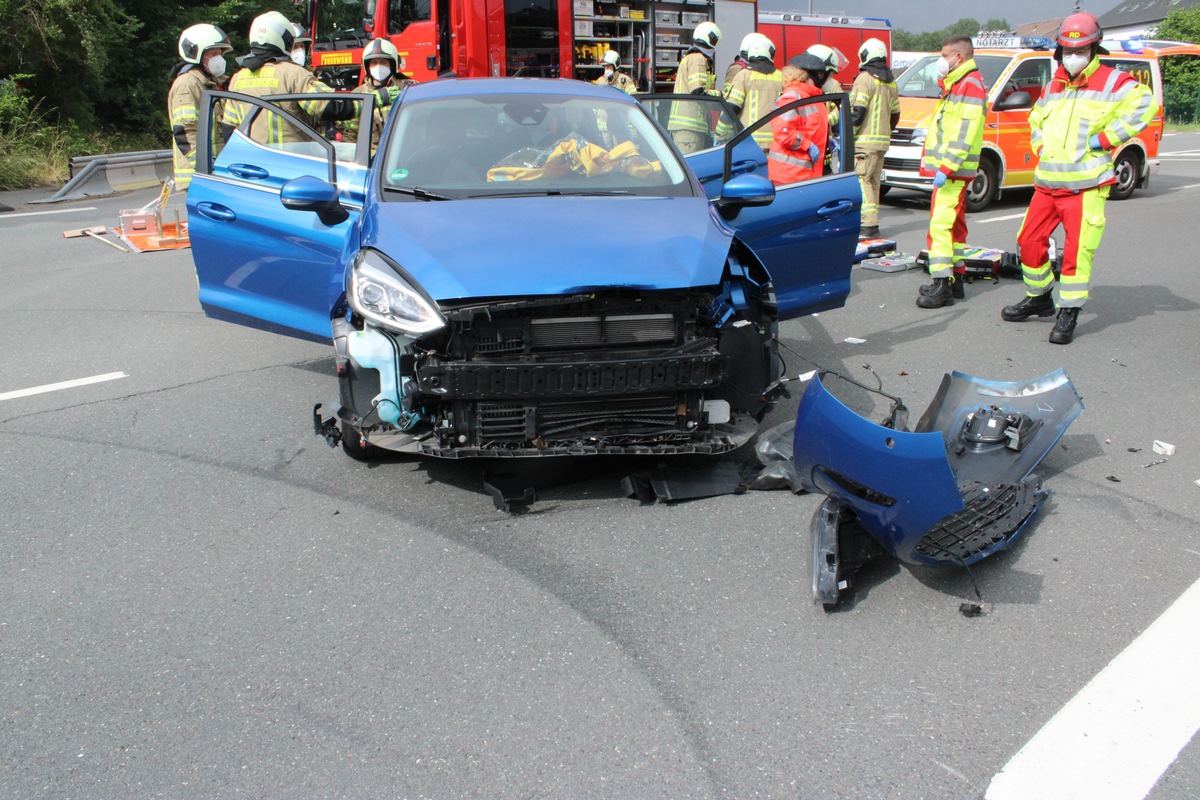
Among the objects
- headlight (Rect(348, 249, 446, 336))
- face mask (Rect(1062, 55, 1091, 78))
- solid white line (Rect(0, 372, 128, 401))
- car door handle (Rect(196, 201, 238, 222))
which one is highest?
face mask (Rect(1062, 55, 1091, 78))

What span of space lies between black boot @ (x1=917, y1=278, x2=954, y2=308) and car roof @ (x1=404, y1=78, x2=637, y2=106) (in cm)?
328

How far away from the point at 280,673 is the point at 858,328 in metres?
5.17

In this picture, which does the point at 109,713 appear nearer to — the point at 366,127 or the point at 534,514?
the point at 534,514

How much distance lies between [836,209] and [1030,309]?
2.50 meters

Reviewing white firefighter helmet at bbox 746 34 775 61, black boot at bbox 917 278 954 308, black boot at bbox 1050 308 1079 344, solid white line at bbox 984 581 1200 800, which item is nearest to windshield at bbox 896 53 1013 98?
white firefighter helmet at bbox 746 34 775 61

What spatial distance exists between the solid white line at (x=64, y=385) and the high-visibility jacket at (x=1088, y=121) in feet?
19.8

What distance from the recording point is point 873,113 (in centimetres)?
1016

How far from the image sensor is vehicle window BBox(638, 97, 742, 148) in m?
6.62

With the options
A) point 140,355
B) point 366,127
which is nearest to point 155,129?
point 140,355

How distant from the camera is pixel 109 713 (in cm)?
287

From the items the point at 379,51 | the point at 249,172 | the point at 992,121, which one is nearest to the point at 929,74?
the point at 992,121

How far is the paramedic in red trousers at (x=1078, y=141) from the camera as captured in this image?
21.6 ft

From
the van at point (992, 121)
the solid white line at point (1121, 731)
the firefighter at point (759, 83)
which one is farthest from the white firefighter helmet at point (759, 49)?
the solid white line at point (1121, 731)

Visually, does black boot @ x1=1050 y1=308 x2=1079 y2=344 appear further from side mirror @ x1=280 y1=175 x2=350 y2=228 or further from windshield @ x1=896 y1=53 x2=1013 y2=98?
windshield @ x1=896 y1=53 x2=1013 y2=98
